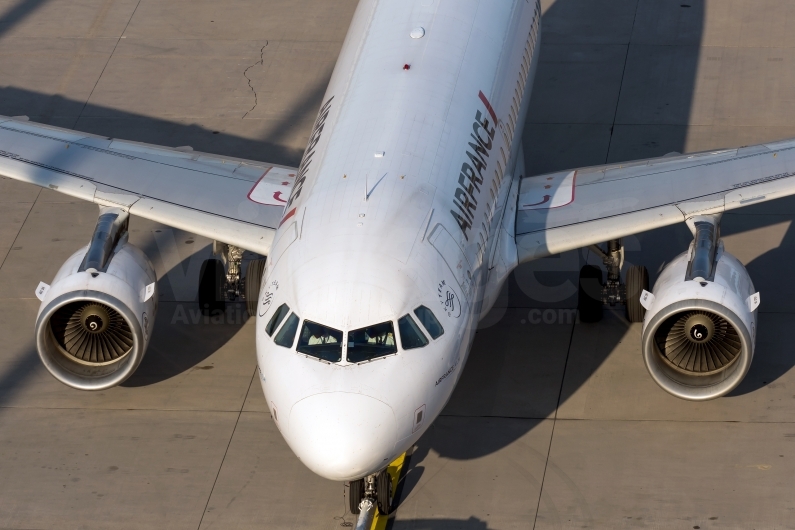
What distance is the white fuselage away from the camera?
479 inches

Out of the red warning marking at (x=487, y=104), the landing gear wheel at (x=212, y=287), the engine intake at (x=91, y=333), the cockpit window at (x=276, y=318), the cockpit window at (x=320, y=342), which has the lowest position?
the landing gear wheel at (x=212, y=287)

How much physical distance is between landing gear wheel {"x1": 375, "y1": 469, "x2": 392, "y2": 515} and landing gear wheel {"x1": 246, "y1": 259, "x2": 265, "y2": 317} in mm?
4206

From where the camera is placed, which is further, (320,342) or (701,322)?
(701,322)

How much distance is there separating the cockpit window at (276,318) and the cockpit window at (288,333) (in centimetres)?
12

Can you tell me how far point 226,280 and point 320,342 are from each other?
562 cm

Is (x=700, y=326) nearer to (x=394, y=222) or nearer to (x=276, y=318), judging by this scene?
(x=394, y=222)

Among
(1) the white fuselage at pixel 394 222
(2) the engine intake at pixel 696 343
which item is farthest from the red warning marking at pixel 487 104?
(2) the engine intake at pixel 696 343

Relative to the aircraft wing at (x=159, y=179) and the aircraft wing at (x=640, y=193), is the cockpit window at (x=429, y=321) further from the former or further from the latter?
the aircraft wing at (x=159, y=179)

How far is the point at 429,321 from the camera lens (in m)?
12.6

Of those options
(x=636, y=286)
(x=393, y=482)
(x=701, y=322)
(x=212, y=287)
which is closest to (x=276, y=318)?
(x=393, y=482)

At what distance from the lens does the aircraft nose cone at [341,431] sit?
12.0 meters

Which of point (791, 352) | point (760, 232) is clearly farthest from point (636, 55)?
point (791, 352)

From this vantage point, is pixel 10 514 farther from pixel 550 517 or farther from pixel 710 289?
pixel 710 289

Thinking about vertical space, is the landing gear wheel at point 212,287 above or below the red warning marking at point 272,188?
below
